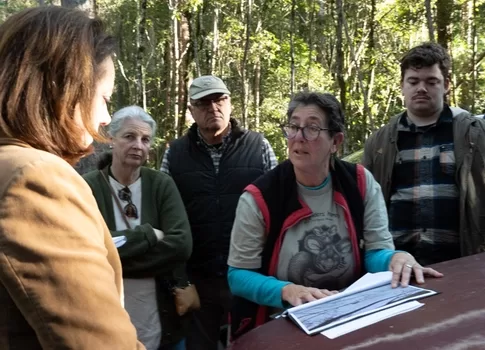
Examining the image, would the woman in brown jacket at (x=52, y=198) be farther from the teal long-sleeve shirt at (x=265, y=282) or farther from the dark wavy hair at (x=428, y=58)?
the dark wavy hair at (x=428, y=58)

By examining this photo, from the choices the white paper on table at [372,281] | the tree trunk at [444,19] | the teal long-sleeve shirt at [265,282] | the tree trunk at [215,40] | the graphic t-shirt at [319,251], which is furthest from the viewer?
the tree trunk at [215,40]

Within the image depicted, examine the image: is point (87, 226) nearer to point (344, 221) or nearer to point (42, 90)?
point (42, 90)

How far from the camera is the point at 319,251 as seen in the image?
7.77ft

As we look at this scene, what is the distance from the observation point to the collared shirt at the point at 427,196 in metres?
3.30

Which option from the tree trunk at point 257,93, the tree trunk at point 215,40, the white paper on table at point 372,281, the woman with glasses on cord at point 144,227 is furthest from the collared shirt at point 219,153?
the tree trunk at point 257,93

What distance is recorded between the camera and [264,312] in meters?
2.36

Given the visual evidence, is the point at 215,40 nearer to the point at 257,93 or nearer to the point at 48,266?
the point at 257,93

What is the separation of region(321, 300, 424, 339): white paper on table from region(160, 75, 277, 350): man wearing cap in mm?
1948

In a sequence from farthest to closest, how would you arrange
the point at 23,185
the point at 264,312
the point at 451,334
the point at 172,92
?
the point at 172,92 → the point at 264,312 → the point at 451,334 → the point at 23,185

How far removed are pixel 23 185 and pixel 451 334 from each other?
4.04ft

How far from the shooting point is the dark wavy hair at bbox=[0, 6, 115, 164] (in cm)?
119

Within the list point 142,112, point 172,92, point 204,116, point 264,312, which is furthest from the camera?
point 172,92

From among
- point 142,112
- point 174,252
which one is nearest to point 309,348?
point 174,252

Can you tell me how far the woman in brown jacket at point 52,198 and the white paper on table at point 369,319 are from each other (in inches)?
24.4
